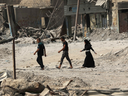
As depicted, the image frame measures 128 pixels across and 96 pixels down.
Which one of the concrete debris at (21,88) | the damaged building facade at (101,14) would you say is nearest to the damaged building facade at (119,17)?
the damaged building facade at (101,14)

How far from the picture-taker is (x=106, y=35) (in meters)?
22.0

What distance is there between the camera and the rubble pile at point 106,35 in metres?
21.0

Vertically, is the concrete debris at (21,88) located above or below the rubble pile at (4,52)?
above

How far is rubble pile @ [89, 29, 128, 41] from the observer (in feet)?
69.0

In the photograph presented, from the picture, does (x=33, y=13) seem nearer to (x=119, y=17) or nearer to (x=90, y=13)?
(x=90, y=13)

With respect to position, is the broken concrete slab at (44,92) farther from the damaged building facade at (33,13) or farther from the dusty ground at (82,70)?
the damaged building facade at (33,13)

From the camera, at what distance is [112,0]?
860 inches

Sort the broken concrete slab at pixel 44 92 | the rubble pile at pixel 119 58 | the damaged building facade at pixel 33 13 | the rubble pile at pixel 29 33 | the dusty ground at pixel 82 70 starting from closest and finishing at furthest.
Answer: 1. the broken concrete slab at pixel 44 92
2. the dusty ground at pixel 82 70
3. the rubble pile at pixel 119 58
4. the rubble pile at pixel 29 33
5. the damaged building facade at pixel 33 13

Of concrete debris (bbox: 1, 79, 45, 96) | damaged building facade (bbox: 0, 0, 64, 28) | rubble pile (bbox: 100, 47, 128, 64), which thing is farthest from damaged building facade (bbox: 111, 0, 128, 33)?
concrete debris (bbox: 1, 79, 45, 96)

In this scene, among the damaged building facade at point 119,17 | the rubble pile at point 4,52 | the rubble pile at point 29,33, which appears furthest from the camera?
the rubble pile at point 29,33

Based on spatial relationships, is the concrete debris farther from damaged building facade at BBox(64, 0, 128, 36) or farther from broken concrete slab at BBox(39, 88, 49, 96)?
damaged building facade at BBox(64, 0, 128, 36)

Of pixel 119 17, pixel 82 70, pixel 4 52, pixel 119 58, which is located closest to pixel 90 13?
pixel 119 17

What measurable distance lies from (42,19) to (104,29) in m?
14.2

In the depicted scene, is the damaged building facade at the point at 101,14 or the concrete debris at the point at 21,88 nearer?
the concrete debris at the point at 21,88
